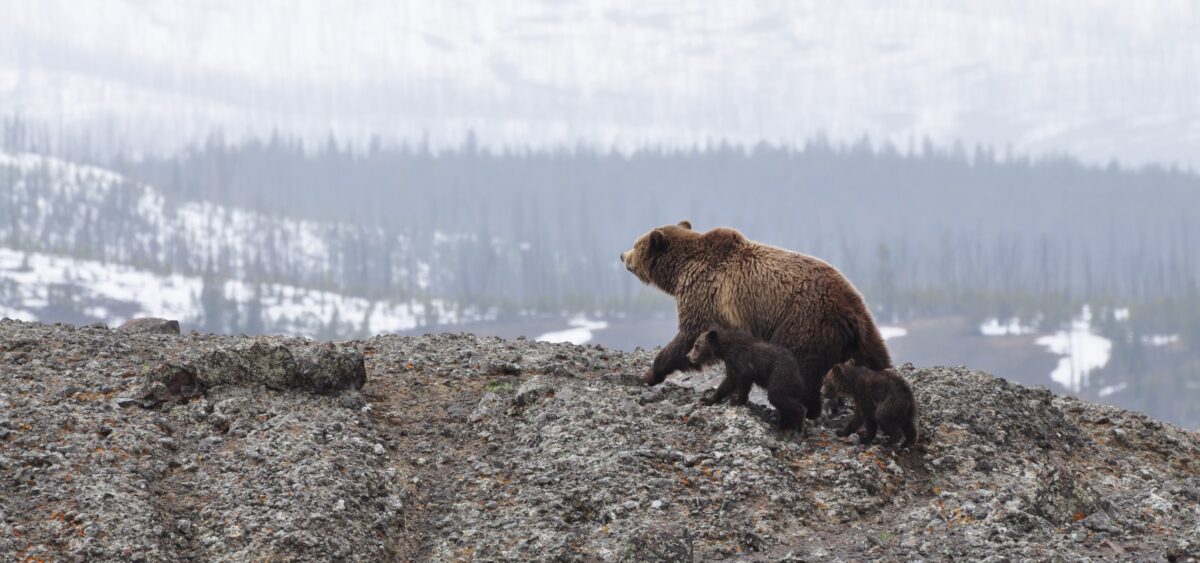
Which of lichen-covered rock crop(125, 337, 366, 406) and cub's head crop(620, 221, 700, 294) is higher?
cub's head crop(620, 221, 700, 294)

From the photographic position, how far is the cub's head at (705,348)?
12477 millimetres

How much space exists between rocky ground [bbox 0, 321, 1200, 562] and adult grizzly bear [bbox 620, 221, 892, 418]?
2.35 ft

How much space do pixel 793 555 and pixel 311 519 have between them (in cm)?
425

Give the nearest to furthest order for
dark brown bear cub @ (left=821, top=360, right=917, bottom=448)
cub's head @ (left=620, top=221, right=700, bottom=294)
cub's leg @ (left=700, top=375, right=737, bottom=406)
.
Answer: dark brown bear cub @ (left=821, top=360, right=917, bottom=448), cub's leg @ (left=700, top=375, right=737, bottom=406), cub's head @ (left=620, top=221, right=700, bottom=294)

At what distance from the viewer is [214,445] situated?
11.4 m

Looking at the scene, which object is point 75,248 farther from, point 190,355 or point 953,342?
point 190,355

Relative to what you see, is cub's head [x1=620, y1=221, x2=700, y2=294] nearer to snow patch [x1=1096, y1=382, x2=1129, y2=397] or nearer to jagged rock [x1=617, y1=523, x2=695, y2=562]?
jagged rock [x1=617, y1=523, x2=695, y2=562]

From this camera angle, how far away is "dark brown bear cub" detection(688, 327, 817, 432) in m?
11.8

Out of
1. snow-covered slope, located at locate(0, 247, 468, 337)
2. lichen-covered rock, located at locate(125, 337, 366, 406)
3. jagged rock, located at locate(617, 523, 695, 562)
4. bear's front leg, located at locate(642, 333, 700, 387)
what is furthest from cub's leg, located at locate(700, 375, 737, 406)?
snow-covered slope, located at locate(0, 247, 468, 337)

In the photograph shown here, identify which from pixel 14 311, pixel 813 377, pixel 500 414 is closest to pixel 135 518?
pixel 500 414

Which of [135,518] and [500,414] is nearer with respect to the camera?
[135,518]

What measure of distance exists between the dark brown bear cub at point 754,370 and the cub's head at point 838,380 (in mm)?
264

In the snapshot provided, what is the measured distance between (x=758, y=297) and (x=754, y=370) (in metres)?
1.25

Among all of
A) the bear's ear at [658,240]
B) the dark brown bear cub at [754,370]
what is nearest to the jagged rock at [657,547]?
the dark brown bear cub at [754,370]
